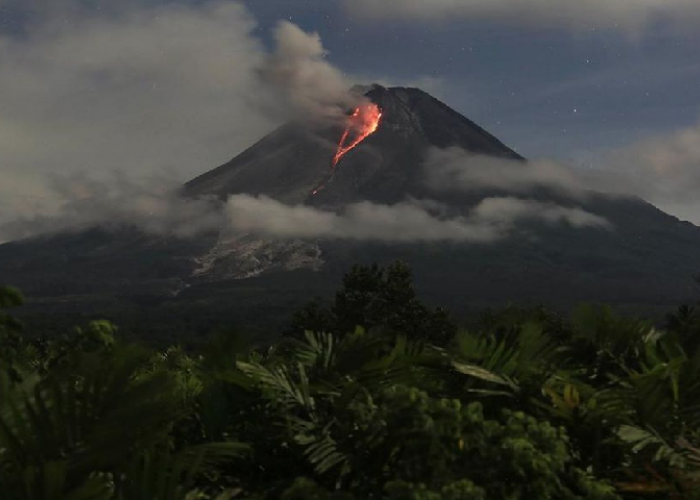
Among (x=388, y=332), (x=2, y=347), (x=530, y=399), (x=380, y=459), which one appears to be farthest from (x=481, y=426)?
(x=2, y=347)

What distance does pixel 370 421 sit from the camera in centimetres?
347

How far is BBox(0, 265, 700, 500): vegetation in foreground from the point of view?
2.75 m

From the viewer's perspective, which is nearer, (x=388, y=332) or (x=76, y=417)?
(x=76, y=417)

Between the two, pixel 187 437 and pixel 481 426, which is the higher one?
pixel 481 426

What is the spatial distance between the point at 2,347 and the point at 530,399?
15.0ft

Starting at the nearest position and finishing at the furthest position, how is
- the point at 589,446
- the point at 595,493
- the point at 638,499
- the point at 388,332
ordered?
the point at 595,493 → the point at 638,499 → the point at 589,446 → the point at 388,332

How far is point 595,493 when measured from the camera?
320 centimetres

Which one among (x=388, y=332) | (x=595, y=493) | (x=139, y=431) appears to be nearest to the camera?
(x=139, y=431)

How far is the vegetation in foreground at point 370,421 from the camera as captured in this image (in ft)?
9.02

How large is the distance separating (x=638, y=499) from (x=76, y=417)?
92.0 inches

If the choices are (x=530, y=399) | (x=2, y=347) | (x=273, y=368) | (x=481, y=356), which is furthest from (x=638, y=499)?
(x=2, y=347)

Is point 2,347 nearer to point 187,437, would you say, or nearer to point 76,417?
point 187,437

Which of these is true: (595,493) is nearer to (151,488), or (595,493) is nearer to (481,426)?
(481,426)

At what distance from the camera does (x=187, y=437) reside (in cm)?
427
